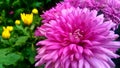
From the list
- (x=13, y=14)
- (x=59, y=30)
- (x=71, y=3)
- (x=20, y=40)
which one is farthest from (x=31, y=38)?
(x=13, y=14)

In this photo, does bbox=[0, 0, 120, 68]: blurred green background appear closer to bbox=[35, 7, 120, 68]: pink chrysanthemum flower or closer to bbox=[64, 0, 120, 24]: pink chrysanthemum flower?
bbox=[64, 0, 120, 24]: pink chrysanthemum flower

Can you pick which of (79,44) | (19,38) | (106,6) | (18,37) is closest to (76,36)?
(79,44)

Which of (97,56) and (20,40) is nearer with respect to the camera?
(97,56)

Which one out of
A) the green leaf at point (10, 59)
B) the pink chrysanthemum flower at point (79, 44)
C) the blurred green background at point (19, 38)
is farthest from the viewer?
the blurred green background at point (19, 38)

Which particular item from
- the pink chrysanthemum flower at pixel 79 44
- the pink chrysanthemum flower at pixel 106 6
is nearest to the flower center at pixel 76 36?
the pink chrysanthemum flower at pixel 79 44

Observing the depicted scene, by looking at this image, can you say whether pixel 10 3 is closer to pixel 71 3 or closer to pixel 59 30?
pixel 71 3

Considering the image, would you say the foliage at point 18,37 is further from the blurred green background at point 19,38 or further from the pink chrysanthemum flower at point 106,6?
the pink chrysanthemum flower at point 106,6

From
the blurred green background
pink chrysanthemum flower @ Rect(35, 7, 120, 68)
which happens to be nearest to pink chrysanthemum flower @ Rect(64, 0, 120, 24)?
the blurred green background
